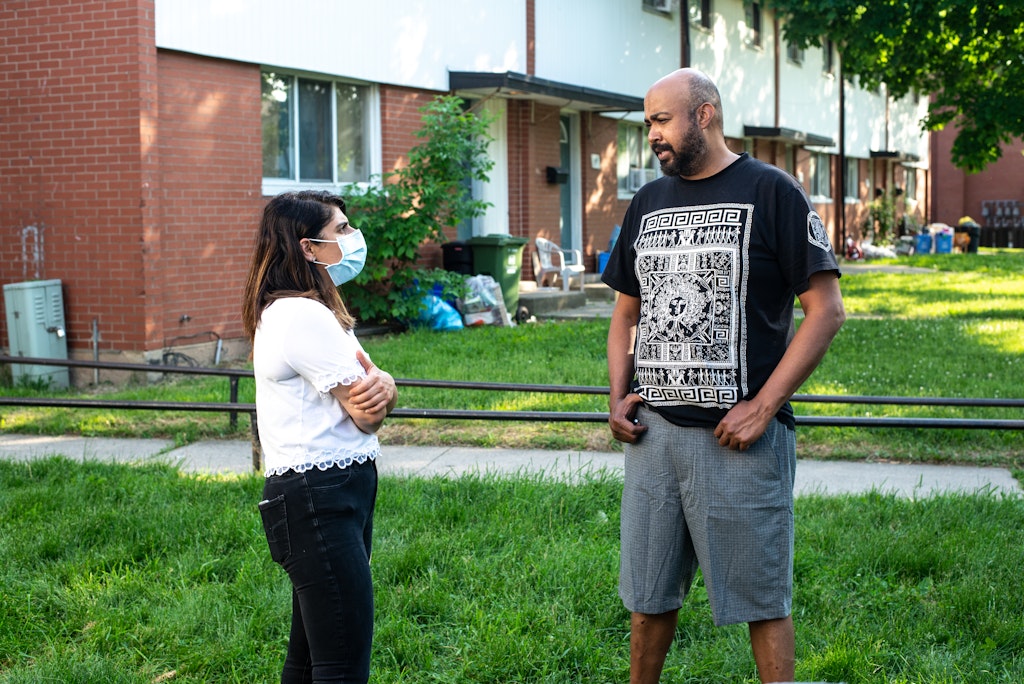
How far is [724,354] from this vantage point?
3.37m

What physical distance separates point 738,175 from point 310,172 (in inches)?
427

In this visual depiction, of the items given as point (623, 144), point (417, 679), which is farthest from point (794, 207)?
point (623, 144)

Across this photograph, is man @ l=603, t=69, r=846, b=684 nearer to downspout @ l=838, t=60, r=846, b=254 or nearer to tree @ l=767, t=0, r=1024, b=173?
tree @ l=767, t=0, r=1024, b=173

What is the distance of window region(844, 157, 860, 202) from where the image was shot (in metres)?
35.8

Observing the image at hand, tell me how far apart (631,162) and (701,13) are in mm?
4190

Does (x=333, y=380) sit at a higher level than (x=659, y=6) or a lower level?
lower

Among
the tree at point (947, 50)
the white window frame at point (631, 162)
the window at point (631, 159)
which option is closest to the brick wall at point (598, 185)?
the white window frame at point (631, 162)

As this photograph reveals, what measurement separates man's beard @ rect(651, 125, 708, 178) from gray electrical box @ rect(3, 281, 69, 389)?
8975 millimetres

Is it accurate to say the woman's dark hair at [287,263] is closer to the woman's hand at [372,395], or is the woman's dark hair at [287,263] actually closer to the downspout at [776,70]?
the woman's hand at [372,395]

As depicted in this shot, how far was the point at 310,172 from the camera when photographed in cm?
Result: 1369

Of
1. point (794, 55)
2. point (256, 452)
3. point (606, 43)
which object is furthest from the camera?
point (794, 55)

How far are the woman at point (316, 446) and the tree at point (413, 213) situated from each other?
10.2 m

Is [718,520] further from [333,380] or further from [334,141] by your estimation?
[334,141]

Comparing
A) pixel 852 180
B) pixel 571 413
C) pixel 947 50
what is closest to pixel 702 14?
pixel 947 50
